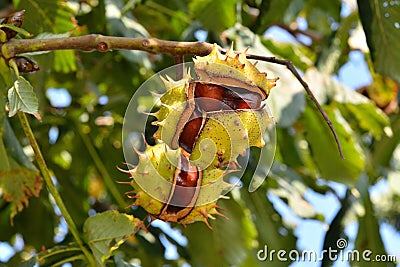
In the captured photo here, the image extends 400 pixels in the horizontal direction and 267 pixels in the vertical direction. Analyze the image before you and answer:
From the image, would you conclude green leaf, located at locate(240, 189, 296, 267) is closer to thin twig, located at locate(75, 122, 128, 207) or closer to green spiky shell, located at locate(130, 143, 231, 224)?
thin twig, located at locate(75, 122, 128, 207)

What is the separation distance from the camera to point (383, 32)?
173 centimetres

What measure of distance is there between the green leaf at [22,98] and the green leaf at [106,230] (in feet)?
0.95

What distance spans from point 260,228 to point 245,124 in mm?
1065

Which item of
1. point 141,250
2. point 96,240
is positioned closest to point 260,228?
point 141,250

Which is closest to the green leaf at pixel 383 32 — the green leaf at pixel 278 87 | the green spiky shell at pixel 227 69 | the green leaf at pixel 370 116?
the green leaf at pixel 278 87

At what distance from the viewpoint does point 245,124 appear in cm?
115

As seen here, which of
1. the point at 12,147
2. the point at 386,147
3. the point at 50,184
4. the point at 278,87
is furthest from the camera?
the point at 386,147

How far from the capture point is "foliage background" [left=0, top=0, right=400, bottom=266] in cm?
180

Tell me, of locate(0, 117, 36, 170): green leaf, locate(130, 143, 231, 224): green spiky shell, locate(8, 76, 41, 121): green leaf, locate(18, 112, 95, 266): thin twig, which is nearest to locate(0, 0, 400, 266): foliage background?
locate(0, 117, 36, 170): green leaf

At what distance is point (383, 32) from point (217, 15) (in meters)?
0.47

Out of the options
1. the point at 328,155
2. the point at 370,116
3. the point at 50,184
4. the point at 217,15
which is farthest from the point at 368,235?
the point at 50,184

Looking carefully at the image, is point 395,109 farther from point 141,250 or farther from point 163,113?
point 163,113

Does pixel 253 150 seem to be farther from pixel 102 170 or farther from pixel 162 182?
pixel 162 182

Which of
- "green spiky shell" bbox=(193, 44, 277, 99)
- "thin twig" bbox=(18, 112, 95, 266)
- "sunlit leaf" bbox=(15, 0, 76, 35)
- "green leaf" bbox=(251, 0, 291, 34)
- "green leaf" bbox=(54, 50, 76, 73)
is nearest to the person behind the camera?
"green spiky shell" bbox=(193, 44, 277, 99)
